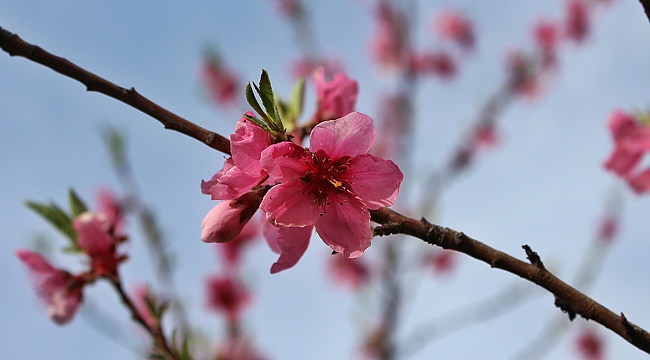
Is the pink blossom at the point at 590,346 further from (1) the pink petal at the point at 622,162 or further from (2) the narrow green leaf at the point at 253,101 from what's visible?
(2) the narrow green leaf at the point at 253,101

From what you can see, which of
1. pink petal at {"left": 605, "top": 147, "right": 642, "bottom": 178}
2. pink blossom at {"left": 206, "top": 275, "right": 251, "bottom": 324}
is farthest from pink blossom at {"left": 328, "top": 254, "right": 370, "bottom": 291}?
pink petal at {"left": 605, "top": 147, "right": 642, "bottom": 178}

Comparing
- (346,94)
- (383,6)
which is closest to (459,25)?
(383,6)

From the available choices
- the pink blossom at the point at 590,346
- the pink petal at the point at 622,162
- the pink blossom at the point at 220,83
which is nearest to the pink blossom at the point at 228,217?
the pink petal at the point at 622,162

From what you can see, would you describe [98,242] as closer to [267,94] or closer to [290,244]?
[290,244]

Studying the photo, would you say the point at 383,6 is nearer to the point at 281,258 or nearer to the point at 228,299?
the point at 228,299

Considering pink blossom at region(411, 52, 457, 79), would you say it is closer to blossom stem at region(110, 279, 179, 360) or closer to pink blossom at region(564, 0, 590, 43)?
pink blossom at region(564, 0, 590, 43)
